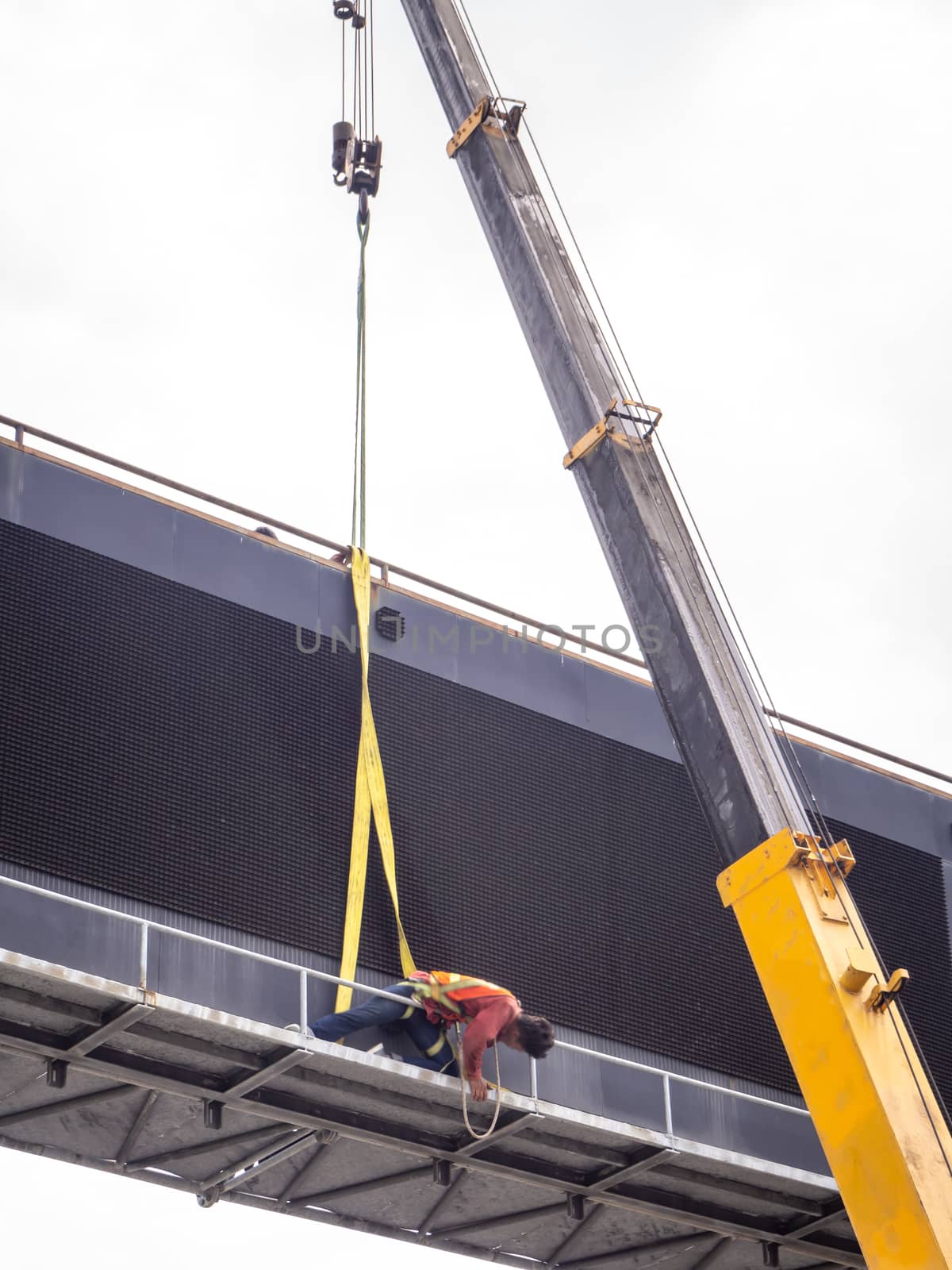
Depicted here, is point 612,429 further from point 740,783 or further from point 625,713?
point 625,713

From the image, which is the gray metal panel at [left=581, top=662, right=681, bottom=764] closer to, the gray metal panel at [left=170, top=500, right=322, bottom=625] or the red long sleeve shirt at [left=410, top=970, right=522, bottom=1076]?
the gray metal panel at [left=170, top=500, right=322, bottom=625]

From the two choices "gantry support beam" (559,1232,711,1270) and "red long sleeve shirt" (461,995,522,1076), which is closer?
"red long sleeve shirt" (461,995,522,1076)

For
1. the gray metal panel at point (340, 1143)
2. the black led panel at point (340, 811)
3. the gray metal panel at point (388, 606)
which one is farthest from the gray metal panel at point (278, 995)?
the gray metal panel at point (388, 606)

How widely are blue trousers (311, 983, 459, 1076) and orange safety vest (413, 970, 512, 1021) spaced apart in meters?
0.29

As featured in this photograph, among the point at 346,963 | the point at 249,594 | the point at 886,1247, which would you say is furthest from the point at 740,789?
the point at 249,594

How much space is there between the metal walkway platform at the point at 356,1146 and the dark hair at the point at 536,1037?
112 centimetres

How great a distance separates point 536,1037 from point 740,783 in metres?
3.56

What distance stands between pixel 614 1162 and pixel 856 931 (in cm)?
611

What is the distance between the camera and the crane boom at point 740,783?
14242 millimetres

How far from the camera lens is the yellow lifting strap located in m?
20.5

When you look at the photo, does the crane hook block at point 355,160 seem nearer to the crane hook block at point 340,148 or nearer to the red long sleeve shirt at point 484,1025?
the crane hook block at point 340,148

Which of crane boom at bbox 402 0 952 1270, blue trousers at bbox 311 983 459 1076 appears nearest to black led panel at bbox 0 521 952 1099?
blue trousers at bbox 311 983 459 1076

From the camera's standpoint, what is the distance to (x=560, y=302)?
64.7 ft

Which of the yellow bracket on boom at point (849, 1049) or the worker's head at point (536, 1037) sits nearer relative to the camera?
the yellow bracket on boom at point (849, 1049)
